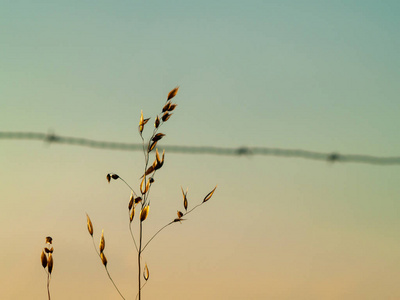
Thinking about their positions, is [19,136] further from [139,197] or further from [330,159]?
[330,159]

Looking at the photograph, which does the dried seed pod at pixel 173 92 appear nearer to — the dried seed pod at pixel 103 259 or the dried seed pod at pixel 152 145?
the dried seed pod at pixel 152 145

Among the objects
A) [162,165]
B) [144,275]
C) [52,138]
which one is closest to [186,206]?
[162,165]

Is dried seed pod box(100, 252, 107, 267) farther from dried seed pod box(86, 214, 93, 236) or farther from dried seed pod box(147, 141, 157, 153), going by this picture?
dried seed pod box(147, 141, 157, 153)

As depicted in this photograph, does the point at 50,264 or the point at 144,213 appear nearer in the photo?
the point at 144,213

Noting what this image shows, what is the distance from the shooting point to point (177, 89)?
16.3ft

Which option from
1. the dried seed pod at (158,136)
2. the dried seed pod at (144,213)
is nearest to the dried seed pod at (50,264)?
the dried seed pod at (144,213)

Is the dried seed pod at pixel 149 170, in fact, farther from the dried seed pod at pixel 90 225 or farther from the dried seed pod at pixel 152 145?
the dried seed pod at pixel 90 225

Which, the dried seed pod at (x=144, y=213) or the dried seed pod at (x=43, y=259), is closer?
the dried seed pod at (x=144, y=213)

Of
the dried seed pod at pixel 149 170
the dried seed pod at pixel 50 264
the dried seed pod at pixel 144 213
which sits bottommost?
the dried seed pod at pixel 50 264

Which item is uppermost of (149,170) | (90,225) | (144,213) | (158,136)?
(158,136)

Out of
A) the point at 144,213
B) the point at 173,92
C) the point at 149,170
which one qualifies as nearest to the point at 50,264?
the point at 144,213

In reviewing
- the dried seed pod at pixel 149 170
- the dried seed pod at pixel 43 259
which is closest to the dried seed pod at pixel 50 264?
the dried seed pod at pixel 43 259

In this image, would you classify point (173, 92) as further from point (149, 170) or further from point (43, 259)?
point (43, 259)

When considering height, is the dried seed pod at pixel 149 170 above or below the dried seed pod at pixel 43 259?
above
